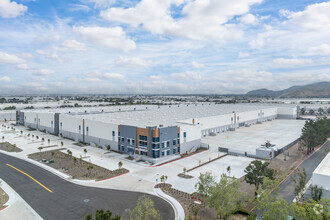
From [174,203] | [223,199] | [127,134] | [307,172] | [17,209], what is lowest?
[17,209]

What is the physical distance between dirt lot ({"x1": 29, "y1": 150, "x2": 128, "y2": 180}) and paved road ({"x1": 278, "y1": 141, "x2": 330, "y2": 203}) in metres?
25.5

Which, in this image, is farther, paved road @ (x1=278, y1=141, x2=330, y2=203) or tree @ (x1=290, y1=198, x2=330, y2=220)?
paved road @ (x1=278, y1=141, x2=330, y2=203)

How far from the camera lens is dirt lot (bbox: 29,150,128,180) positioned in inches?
1496

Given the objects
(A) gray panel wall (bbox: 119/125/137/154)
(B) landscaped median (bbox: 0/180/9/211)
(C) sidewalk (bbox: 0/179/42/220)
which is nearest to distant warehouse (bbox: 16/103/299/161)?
(A) gray panel wall (bbox: 119/125/137/154)

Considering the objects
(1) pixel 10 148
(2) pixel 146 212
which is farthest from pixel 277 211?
(1) pixel 10 148

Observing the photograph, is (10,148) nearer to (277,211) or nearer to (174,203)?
(174,203)

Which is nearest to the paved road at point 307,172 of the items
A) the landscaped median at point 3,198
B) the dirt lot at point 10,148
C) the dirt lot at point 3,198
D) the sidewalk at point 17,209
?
the sidewalk at point 17,209

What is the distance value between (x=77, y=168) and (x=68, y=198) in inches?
503

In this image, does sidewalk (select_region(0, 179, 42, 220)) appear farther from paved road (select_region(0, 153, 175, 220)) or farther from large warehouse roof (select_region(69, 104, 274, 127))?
large warehouse roof (select_region(69, 104, 274, 127))

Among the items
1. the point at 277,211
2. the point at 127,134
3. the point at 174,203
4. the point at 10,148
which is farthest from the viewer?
the point at 10,148

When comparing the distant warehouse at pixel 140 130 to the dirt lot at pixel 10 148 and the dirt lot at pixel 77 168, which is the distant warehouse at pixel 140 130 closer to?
the dirt lot at pixel 77 168

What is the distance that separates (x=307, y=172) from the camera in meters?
39.8

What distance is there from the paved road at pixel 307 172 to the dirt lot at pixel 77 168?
25459mm

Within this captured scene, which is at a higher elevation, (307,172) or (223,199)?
(223,199)
